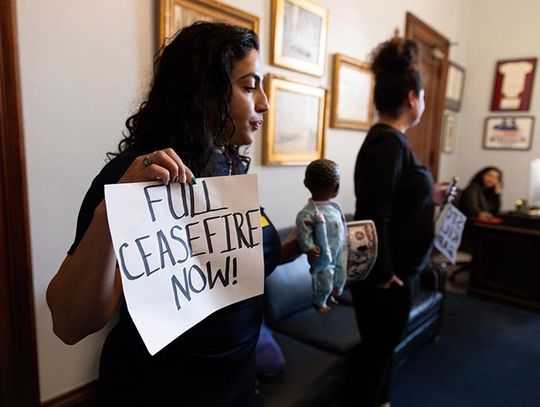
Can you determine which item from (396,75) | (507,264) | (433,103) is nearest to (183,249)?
(396,75)

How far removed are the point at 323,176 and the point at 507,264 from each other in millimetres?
2877

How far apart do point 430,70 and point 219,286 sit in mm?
3719

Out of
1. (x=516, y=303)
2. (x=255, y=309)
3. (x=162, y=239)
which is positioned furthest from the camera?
(x=516, y=303)

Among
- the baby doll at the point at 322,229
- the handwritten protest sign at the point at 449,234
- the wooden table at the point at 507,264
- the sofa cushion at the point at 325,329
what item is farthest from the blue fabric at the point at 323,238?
the wooden table at the point at 507,264

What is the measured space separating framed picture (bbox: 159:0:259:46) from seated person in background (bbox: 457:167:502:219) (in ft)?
8.90

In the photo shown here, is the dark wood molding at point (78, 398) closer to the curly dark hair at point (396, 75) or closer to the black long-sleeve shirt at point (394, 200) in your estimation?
the black long-sleeve shirt at point (394, 200)

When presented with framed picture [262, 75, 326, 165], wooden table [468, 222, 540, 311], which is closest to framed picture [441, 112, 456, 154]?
wooden table [468, 222, 540, 311]

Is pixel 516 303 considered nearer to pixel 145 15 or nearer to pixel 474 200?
pixel 474 200

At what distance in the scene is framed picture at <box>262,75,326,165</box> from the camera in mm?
2061

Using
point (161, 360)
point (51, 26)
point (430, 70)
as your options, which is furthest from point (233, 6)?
point (430, 70)

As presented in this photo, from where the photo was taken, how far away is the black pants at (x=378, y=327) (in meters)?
1.35

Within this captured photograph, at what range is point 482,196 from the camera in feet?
12.1

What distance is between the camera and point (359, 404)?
63.7 inches

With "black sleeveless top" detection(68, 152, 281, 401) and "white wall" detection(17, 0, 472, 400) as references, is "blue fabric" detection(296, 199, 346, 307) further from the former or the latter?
"white wall" detection(17, 0, 472, 400)
